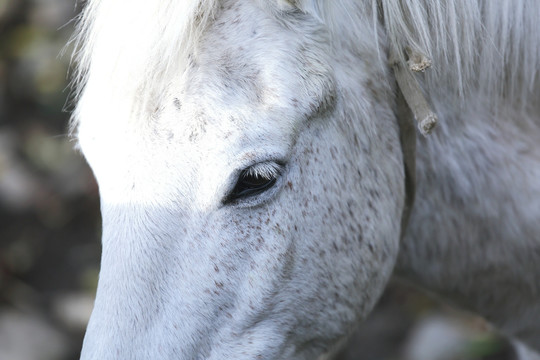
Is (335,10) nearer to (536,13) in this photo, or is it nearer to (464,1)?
(464,1)

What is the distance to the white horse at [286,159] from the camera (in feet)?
3.25

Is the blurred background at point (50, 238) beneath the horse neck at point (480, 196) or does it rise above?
beneath

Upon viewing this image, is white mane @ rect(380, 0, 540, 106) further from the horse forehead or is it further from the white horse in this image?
the horse forehead

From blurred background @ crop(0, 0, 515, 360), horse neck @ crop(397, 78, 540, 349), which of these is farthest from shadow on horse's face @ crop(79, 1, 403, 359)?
blurred background @ crop(0, 0, 515, 360)

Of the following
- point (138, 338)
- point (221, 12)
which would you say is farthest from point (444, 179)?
point (138, 338)

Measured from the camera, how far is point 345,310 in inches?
46.3

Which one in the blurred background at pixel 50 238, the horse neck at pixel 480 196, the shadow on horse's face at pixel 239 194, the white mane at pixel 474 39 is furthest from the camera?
the blurred background at pixel 50 238

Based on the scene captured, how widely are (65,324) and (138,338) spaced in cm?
231

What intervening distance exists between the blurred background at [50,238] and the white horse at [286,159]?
1.65m

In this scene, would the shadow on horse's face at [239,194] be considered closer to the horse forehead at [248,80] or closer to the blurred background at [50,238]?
the horse forehead at [248,80]

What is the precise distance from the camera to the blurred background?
2857 millimetres

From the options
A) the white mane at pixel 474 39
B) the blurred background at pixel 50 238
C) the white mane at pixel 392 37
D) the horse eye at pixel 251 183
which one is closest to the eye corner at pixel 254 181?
the horse eye at pixel 251 183

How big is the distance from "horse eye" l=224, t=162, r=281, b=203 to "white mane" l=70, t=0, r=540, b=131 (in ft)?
0.66

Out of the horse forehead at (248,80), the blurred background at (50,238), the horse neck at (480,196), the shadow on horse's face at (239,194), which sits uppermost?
the horse forehead at (248,80)
